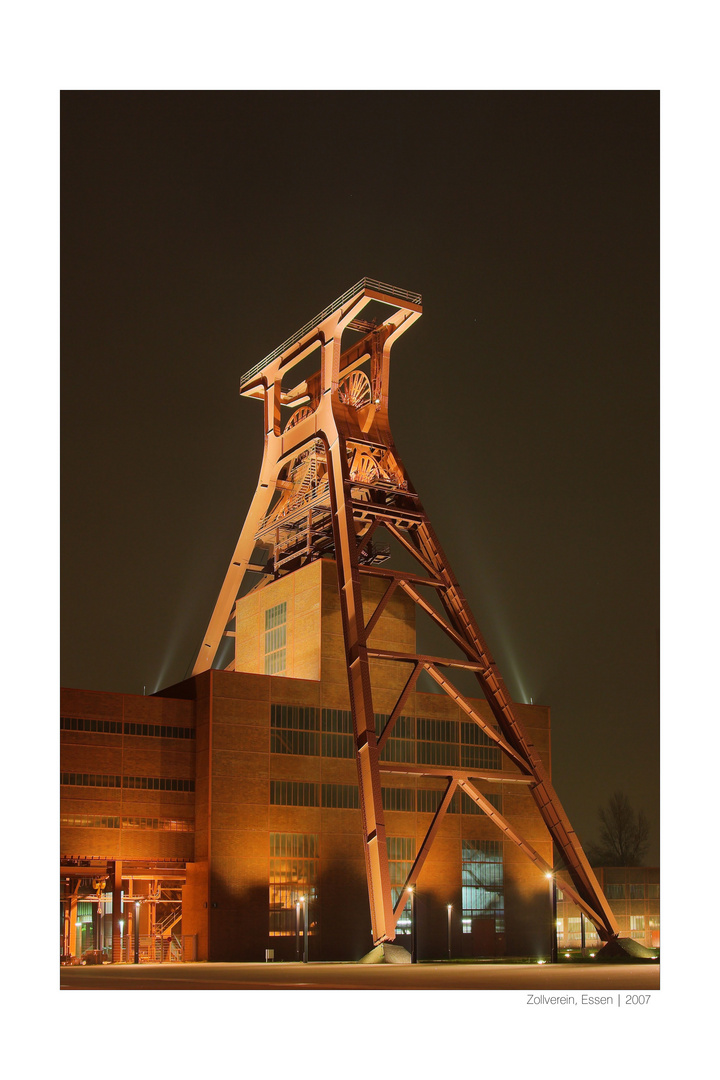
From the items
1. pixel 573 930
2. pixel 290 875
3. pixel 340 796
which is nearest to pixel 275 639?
pixel 340 796

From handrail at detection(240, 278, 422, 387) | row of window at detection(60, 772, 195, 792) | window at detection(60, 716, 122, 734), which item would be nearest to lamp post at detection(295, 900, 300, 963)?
row of window at detection(60, 772, 195, 792)

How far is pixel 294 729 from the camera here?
43.9m

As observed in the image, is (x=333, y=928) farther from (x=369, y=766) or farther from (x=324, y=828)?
(x=369, y=766)

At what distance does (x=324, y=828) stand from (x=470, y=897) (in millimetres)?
7196

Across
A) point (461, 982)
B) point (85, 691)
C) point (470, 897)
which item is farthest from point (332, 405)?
point (461, 982)

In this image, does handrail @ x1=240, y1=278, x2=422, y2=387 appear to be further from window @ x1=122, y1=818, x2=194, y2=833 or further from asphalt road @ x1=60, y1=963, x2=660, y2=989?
asphalt road @ x1=60, y1=963, x2=660, y2=989

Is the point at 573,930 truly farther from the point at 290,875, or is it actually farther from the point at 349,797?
the point at 290,875

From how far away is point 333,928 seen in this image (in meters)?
42.8

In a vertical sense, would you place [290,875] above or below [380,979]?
below

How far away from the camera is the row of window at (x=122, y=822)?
133ft

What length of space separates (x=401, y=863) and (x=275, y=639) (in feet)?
32.1

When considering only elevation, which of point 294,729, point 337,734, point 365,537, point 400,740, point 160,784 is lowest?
point 160,784

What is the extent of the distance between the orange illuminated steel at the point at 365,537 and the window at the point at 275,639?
1669 millimetres

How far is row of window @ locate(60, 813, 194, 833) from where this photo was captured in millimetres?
40438
